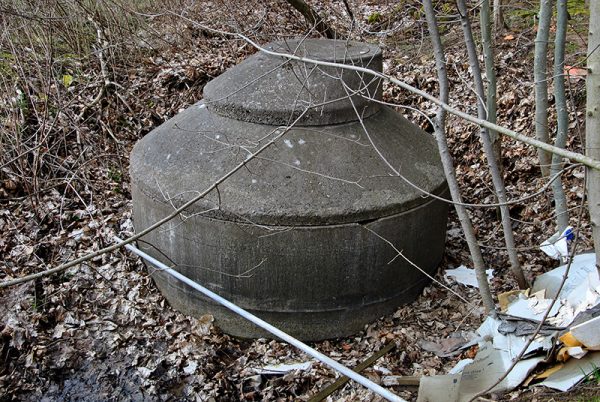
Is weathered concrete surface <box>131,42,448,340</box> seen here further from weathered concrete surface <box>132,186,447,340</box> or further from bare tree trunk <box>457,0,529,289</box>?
bare tree trunk <box>457,0,529,289</box>

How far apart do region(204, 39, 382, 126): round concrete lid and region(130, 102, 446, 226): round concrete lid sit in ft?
0.25

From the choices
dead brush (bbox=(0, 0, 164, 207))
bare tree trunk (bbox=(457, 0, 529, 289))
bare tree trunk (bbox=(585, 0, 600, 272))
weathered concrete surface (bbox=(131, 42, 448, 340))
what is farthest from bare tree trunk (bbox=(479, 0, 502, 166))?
dead brush (bbox=(0, 0, 164, 207))

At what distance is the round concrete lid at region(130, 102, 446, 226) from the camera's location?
13.6 ft

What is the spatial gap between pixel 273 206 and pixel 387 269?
→ 0.95m

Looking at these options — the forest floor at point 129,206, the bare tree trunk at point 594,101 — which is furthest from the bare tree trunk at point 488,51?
the bare tree trunk at point 594,101

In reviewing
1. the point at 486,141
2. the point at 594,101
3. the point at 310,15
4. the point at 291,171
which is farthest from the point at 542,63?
the point at 310,15

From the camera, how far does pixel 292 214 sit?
4086 mm

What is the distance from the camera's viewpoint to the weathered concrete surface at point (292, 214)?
417 cm

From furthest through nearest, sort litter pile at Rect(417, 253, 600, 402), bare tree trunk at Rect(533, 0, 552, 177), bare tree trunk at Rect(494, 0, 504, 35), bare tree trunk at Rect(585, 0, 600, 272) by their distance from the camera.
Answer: bare tree trunk at Rect(494, 0, 504, 35) < bare tree trunk at Rect(533, 0, 552, 177) < litter pile at Rect(417, 253, 600, 402) < bare tree trunk at Rect(585, 0, 600, 272)

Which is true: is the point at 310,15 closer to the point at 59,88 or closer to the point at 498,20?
the point at 498,20

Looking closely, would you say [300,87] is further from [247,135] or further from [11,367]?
[11,367]

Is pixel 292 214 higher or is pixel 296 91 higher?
pixel 296 91

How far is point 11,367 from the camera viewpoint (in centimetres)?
432

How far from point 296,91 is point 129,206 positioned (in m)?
2.41
